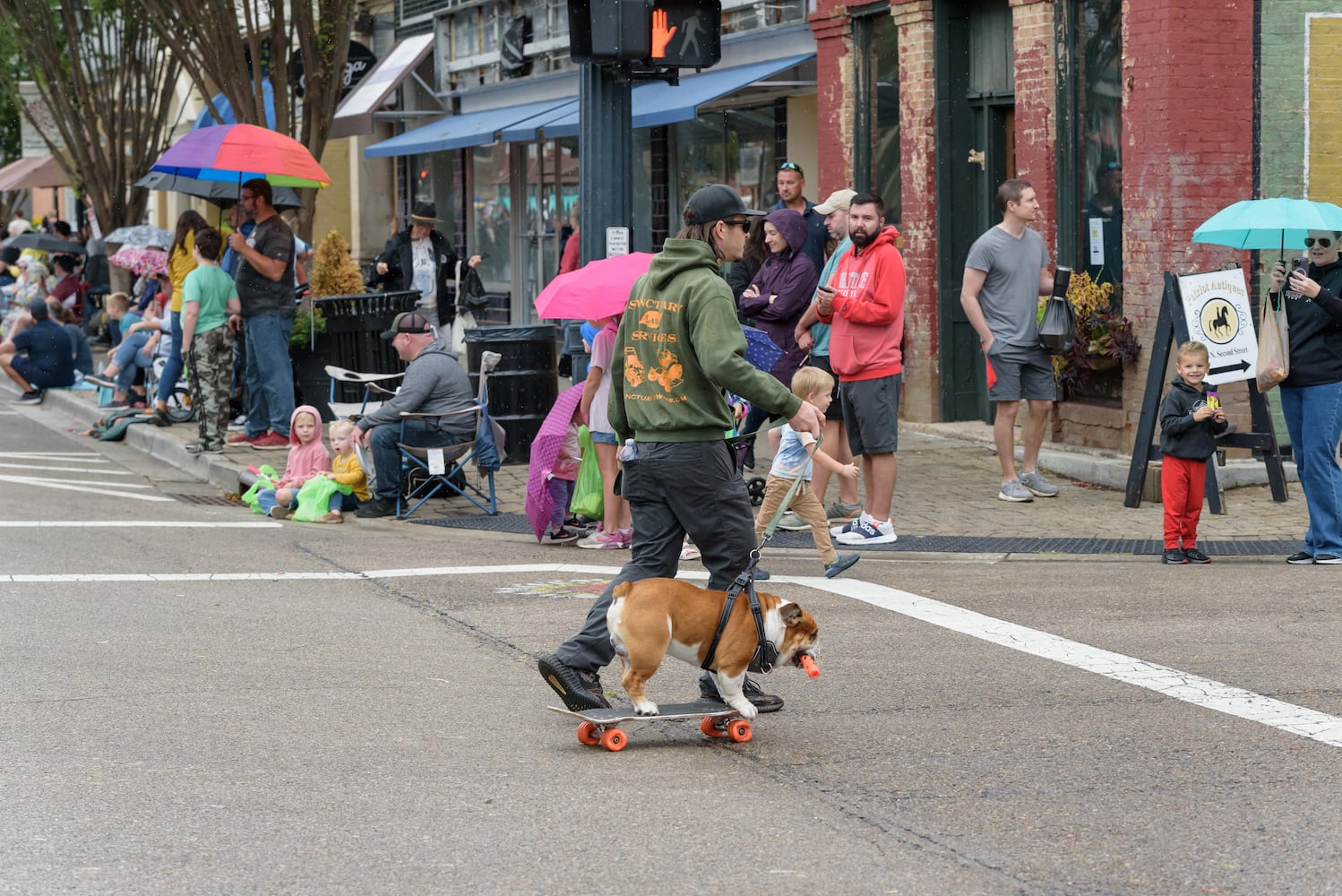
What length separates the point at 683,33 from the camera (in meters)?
11.0

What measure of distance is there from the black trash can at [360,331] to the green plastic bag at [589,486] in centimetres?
511

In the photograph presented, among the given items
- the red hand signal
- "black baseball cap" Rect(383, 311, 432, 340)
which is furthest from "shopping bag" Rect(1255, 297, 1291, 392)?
Answer: "black baseball cap" Rect(383, 311, 432, 340)

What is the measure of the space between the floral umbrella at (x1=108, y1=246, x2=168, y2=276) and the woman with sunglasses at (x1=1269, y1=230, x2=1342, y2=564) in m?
11.8

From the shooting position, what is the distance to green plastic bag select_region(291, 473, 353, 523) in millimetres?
12516

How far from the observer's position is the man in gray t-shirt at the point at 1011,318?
12.2 metres

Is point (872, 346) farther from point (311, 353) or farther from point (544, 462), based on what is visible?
point (311, 353)

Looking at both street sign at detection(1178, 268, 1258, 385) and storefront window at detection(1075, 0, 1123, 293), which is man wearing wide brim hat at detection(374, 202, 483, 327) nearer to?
storefront window at detection(1075, 0, 1123, 293)

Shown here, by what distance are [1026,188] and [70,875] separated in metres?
8.59

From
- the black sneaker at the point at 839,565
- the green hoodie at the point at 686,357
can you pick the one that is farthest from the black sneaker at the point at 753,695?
the black sneaker at the point at 839,565

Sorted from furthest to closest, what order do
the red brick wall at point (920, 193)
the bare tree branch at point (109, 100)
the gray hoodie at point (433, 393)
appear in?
1. the bare tree branch at point (109, 100)
2. the red brick wall at point (920, 193)
3. the gray hoodie at point (433, 393)

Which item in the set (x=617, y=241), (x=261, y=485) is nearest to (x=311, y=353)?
(x=261, y=485)

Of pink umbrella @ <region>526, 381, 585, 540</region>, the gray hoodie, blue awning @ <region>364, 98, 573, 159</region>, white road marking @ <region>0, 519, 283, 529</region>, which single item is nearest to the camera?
pink umbrella @ <region>526, 381, 585, 540</region>

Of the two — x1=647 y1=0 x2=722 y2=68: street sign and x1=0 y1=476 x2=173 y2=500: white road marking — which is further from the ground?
x1=647 y1=0 x2=722 y2=68: street sign

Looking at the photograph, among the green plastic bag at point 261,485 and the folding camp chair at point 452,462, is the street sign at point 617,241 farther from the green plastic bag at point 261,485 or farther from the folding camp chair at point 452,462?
the green plastic bag at point 261,485
